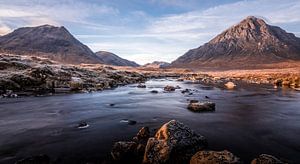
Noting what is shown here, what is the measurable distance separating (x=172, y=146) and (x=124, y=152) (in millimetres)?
2311

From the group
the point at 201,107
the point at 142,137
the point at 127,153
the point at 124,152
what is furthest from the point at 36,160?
the point at 201,107

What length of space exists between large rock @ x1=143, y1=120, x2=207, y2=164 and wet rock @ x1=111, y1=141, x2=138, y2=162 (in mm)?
927

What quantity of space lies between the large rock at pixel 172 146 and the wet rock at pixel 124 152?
927mm

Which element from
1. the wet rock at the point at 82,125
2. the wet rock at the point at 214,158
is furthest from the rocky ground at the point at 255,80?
the wet rock at the point at 214,158

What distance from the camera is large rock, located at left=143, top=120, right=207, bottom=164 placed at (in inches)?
441

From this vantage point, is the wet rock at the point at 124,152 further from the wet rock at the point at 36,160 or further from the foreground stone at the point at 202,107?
the foreground stone at the point at 202,107

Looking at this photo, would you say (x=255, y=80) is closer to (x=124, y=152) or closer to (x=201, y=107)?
(x=201, y=107)

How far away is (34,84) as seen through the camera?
151 feet

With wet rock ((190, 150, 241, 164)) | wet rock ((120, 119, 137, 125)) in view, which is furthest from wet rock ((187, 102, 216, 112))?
wet rock ((190, 150, 241, 164))

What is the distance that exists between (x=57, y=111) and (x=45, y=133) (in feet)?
29.1

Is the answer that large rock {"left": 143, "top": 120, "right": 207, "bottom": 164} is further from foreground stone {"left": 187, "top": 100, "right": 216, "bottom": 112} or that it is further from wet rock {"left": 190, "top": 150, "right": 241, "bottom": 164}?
foreground stone {"left": 187, "top": 100, "right": 216, "bottom": 112}

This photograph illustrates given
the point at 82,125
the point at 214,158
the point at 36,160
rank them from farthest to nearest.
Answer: the point at 82,125 → the point at 36,160 → the point at 214,158

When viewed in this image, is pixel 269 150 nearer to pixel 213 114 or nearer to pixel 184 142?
pixel 184 142

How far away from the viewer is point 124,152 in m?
12.0
